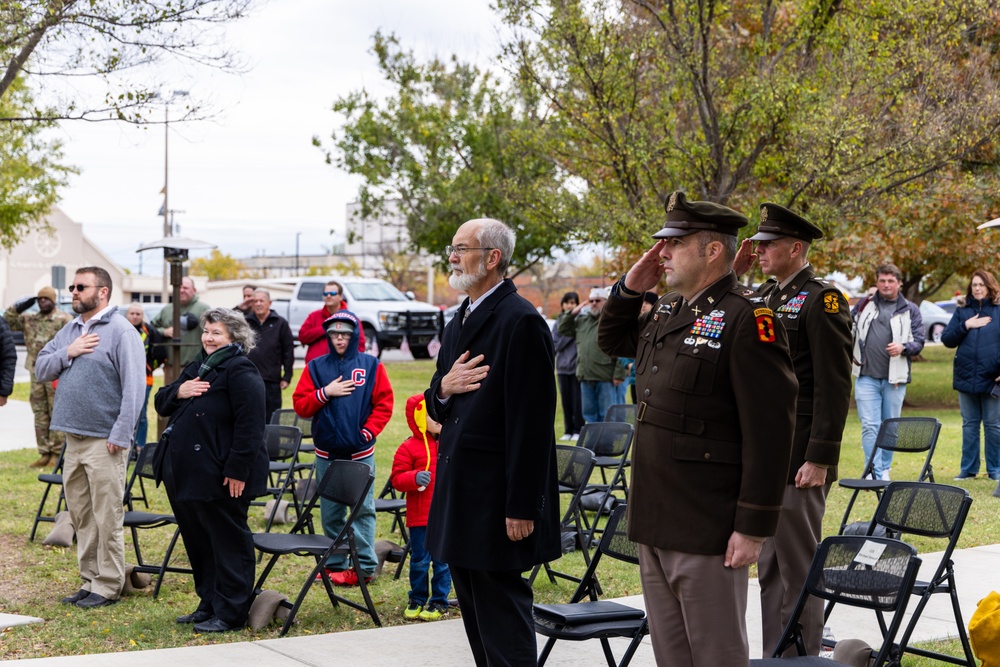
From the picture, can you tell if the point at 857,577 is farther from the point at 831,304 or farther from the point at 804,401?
the point at 831,304

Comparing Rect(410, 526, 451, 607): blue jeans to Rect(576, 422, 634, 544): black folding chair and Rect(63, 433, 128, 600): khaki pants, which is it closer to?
Rect(63, 433, 128, 600): khaki pants

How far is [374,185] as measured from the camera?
25469 mm

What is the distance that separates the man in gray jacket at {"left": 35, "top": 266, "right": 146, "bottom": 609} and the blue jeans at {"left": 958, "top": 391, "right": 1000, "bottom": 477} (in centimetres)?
817

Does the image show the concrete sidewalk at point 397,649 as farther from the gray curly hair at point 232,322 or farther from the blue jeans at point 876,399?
the blue jeans at point 876,399

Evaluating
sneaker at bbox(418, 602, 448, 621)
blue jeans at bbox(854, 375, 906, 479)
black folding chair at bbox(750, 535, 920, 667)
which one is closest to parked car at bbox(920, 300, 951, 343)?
Result: blue jeans at bbox(854, 375, 906, 479)

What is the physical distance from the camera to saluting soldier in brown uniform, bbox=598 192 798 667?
→ 3371mm

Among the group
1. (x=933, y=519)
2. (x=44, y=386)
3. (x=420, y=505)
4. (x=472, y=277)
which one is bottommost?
(x=420, y=505)

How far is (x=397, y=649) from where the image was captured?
17.9 feet

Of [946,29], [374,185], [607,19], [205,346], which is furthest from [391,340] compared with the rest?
[205,346]

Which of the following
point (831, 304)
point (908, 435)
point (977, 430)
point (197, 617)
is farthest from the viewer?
point (977, 430)

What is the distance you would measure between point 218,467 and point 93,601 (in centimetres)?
131

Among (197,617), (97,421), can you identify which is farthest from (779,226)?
(97,421)

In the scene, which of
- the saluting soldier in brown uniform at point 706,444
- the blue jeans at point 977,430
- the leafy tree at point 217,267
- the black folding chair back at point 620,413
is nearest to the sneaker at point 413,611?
the saluting soldier in brown uniform at point 706,444

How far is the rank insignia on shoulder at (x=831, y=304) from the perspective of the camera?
4.50 m
